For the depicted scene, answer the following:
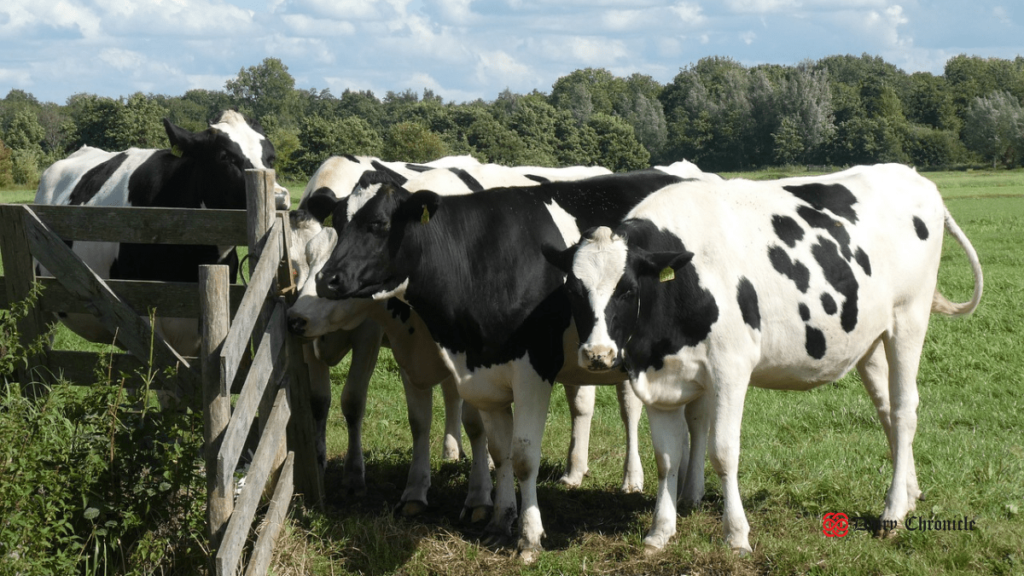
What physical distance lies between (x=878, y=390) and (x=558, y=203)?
8.94 feet

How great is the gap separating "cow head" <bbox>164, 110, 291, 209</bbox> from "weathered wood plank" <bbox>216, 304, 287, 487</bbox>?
1935 millimetres

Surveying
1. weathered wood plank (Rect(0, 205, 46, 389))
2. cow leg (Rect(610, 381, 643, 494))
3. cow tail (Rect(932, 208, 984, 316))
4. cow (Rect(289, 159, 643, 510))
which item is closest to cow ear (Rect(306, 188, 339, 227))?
cow (Rect(289, 159, 643, 510))

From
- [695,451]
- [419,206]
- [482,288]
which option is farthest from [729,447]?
[419,206]

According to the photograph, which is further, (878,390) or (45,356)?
(878,390)

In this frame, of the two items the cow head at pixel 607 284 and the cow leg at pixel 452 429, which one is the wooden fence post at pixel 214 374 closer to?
the cow head at pixel 607 284

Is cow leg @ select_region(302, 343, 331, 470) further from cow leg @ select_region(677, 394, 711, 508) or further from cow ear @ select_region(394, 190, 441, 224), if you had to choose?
cow leg @ select_region(677, 394, 711, 508)

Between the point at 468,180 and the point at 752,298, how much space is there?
8.87 feet

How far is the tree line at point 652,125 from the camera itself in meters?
73.0

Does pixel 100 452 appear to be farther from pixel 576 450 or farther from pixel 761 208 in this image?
pixel 761 208

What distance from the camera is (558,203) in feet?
21.4

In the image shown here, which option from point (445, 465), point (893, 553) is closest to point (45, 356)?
point (445, 465)

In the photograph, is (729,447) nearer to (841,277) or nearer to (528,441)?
(528,441)

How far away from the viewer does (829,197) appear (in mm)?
6652

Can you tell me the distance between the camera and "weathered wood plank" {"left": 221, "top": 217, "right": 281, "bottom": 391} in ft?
15.7
